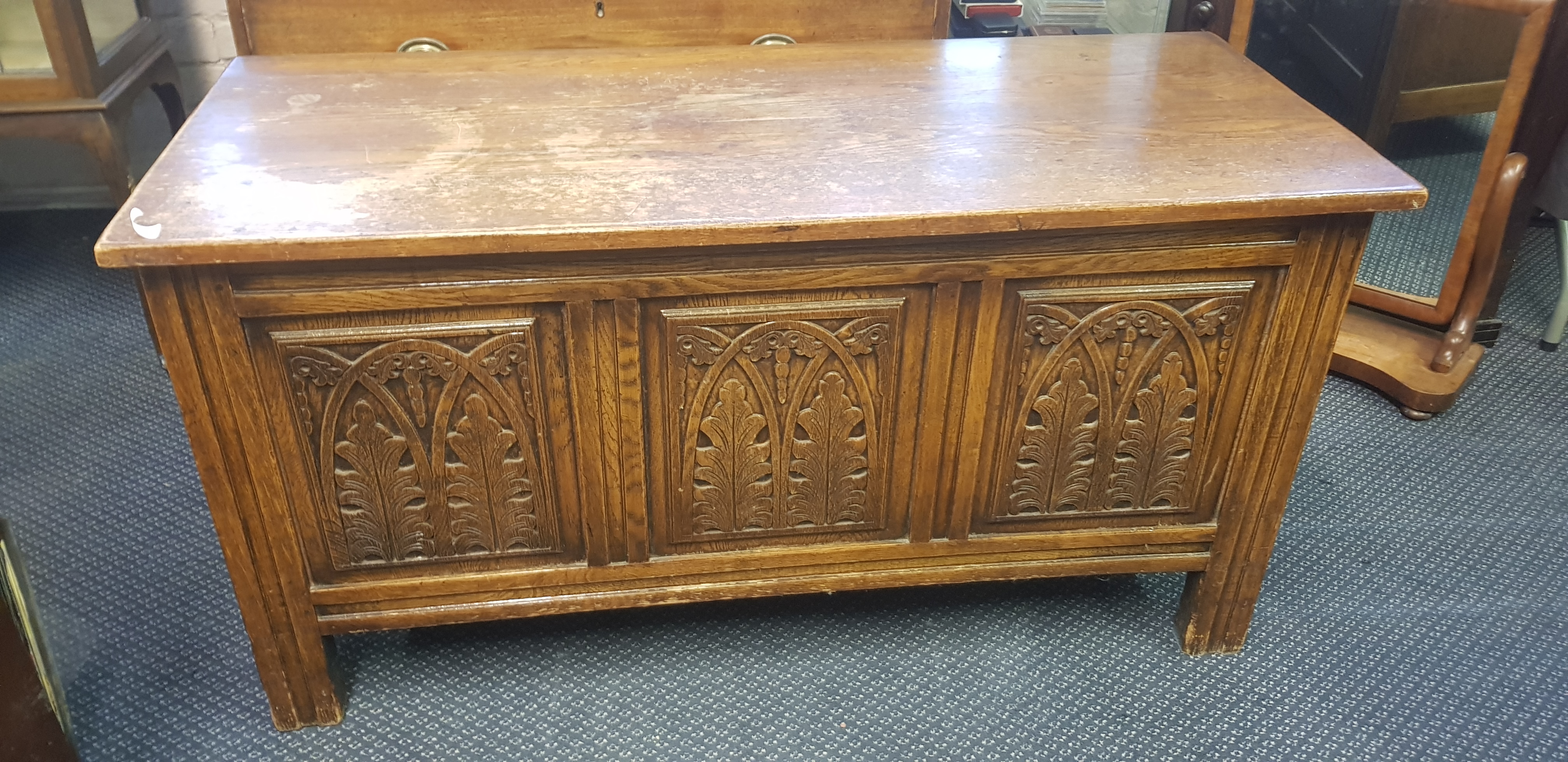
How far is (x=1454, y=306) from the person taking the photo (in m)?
2.06

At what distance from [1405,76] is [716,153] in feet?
4.51

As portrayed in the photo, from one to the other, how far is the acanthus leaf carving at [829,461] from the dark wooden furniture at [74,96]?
1406 mm

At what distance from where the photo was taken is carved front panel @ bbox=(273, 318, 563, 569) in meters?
1.19

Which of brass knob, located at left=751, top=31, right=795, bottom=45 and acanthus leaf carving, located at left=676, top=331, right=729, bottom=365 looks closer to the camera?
acanthus leaf carving, located at left=676, top=331, right=729, bottom=365

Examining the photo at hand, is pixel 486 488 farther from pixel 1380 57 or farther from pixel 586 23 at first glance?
pixel 1380 57

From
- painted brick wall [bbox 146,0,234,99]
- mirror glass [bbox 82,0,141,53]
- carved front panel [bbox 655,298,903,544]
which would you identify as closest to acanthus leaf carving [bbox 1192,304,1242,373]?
carved front panel [bbox 655,298,903,544]

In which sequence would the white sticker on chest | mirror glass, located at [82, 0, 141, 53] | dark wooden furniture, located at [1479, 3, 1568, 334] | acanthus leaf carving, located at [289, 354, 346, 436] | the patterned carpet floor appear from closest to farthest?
the white sticker on chest < acanthus leaf carving, located at [289, 354, 346, 436] < the patterned carpet floor < dark wooden furniture, located at [1479, 3, 1568, 334] < mirror glass, located at [82, 0, 141, 53]

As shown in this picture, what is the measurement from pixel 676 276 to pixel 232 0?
112cm

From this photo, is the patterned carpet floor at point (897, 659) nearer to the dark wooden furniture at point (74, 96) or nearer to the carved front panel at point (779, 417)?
the carved front panel at point (779, 417)

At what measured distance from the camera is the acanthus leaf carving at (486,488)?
126 cm

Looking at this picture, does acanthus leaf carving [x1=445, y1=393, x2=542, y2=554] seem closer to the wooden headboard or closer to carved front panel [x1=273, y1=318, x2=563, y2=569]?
carved front panel [x1=273, y1=318, x2=563, y2=569]

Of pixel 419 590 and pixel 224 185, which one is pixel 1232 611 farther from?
pixel 224 185

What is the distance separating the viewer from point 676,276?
3.85ft

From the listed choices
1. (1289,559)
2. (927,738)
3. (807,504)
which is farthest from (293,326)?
(1289,559)
